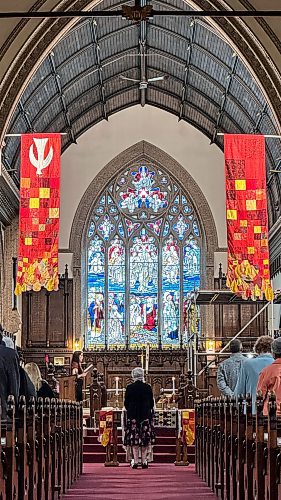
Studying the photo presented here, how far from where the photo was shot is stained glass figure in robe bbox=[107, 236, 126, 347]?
93.0 ft

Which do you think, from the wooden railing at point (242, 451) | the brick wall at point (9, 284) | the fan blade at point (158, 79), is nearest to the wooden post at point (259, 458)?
the wooden railing at point (242, 451)

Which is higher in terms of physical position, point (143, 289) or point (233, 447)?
point (143, 289)

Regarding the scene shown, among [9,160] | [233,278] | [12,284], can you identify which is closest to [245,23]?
[233,278]

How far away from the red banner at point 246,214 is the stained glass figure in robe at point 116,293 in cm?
1015

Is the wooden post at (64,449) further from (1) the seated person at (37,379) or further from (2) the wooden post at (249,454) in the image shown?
(2) the wooden post at (249,454)

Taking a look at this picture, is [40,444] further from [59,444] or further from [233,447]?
[59,444]

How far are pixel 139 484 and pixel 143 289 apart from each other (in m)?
17.6

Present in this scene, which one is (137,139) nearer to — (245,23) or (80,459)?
(245,23)

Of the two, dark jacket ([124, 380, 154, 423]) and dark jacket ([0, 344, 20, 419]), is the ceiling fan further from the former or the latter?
dark jacket ([0, 344, 20, 419])

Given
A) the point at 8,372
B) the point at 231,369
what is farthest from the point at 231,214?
the point at 8,372

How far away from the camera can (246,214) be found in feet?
58.4

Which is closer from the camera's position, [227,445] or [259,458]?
[259,458]

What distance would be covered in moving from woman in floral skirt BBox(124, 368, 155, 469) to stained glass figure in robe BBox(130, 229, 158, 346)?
14.1m

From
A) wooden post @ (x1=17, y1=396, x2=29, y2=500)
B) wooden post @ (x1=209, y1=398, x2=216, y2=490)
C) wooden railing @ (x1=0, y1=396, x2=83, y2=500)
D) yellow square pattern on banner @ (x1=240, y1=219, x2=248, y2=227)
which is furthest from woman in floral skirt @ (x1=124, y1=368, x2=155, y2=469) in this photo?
wooden post @ (x1=17, y1=396, x2=29, y2=500)
